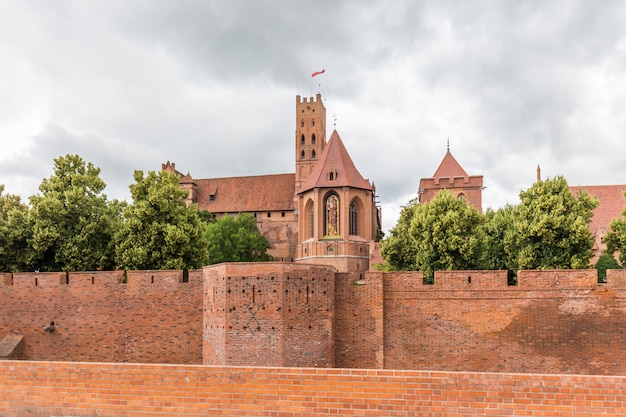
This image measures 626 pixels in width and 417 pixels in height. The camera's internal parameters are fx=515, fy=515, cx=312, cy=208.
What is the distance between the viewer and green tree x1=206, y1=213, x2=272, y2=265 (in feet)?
149

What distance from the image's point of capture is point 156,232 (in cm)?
2145

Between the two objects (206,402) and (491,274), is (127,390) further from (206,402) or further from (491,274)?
(491,274)

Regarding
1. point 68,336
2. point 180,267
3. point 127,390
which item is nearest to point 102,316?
point 68,336

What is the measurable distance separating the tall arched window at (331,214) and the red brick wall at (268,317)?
Result: 27823mm

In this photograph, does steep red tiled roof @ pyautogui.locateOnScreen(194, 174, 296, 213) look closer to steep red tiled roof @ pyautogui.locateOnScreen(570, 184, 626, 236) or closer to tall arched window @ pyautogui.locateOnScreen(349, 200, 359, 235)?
tall arched window @ pyautogui.locateOnScreen(349, 200, 359, 235)

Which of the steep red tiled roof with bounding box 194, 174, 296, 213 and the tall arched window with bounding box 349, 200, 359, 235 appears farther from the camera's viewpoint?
the steep red tiled roof with bounding box 194, 174, 296, 213

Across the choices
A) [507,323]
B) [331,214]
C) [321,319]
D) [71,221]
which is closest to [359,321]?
[321,319]

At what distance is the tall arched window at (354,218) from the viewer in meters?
43.9

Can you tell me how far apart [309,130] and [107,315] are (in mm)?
46900

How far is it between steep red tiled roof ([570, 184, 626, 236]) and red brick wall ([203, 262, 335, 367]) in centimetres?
3070

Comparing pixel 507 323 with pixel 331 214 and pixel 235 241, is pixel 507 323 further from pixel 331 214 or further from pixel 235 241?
pixel 235 241

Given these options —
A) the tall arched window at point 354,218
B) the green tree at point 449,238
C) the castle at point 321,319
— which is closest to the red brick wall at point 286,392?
the castle at point 321,319

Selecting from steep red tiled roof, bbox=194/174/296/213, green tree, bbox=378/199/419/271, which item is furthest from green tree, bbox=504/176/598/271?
steep red tiled roof, bbox=194/174/296/213

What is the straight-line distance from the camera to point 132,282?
59.2ft
